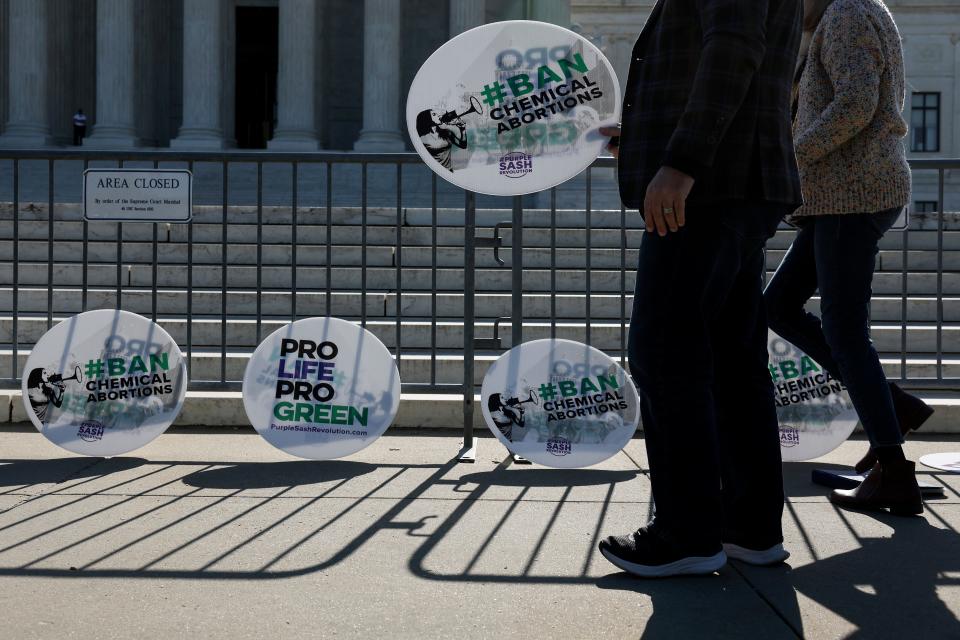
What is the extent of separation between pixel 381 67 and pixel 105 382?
19.1 m

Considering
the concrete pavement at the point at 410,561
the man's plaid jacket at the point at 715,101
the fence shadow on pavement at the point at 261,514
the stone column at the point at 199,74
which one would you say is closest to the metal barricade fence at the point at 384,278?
the fence shadow on pavement at the point at 261,514

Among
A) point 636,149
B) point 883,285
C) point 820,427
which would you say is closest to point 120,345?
point 636,149

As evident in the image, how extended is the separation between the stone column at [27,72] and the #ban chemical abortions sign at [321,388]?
65.6ft

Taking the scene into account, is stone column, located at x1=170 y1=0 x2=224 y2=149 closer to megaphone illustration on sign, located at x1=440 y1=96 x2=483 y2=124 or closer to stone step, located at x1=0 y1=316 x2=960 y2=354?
stone step, located at x1=0 y1=316 x2=960 y2=354

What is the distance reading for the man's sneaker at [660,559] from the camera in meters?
2.80

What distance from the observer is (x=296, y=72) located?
22797mm

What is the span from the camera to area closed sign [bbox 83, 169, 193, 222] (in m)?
4.96

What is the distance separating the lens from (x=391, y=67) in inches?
901

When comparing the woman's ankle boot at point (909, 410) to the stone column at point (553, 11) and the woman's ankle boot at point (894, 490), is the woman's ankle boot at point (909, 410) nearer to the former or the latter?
the woman's ankle boot at point (894, 490)

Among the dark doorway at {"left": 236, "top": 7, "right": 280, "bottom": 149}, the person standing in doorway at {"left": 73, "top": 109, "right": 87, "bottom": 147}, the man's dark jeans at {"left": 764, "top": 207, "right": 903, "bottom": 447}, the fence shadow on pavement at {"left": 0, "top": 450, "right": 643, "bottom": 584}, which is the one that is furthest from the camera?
the dark doorway at {"left": 236, "top": 7, "right": 280, "bottom": 149}

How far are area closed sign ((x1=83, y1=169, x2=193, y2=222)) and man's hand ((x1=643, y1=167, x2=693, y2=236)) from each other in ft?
9.84

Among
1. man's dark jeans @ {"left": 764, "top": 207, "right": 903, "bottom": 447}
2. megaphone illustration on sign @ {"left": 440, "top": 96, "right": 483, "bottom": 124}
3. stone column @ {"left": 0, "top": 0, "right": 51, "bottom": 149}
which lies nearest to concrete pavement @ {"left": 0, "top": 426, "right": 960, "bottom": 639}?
man's dark jeans @ {"left": 764, "top": 207, "right": 903, "bottom": 447}

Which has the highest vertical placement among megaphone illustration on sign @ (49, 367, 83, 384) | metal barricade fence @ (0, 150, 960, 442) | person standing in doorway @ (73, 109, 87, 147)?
person standing in doorway @ (73, 109, 87, 147)

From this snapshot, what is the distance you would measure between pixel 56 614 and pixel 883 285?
292 inches
